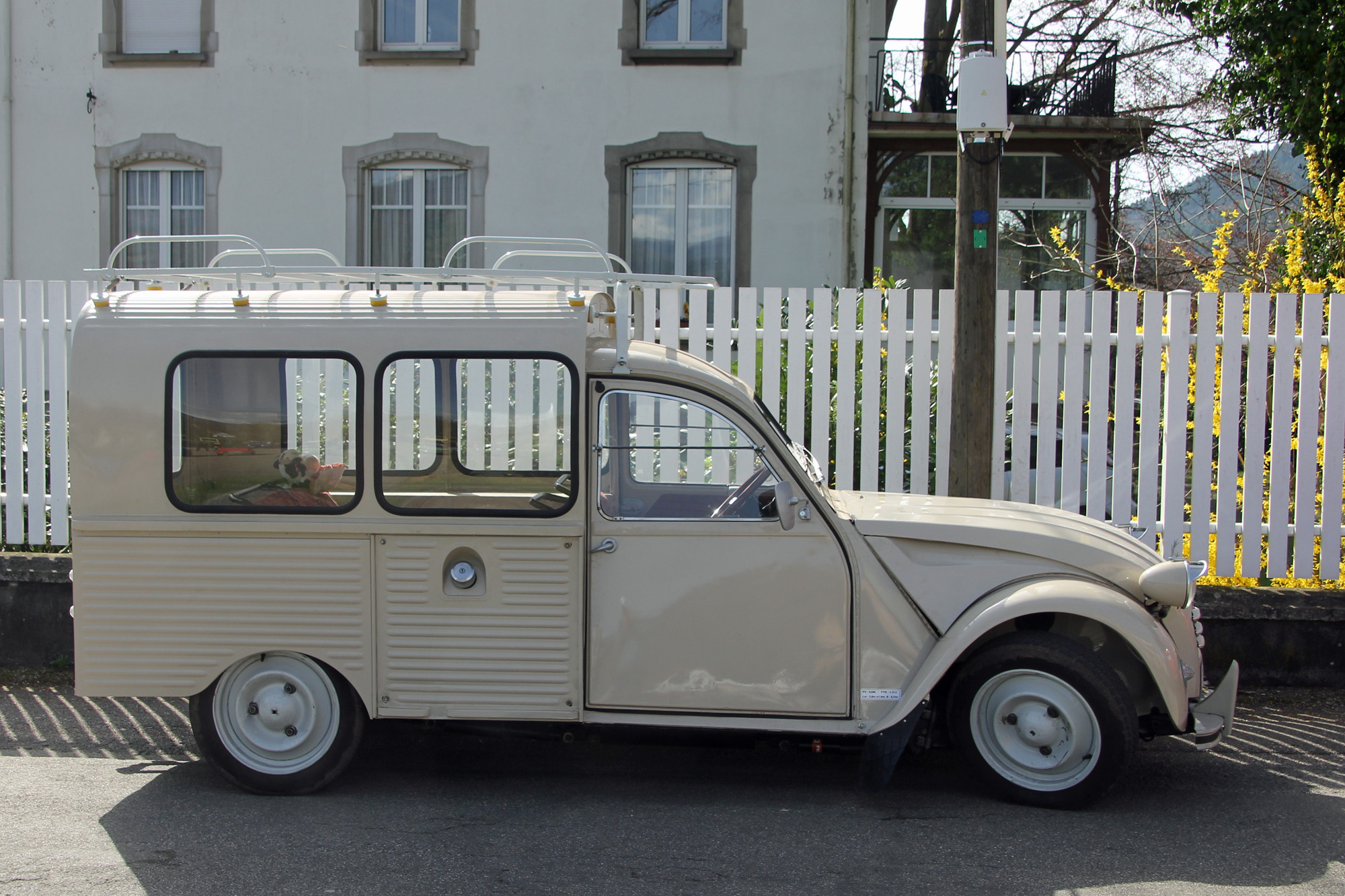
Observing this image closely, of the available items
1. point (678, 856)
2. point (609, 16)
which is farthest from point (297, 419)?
point (609, 16)

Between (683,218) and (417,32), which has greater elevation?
(417,32)

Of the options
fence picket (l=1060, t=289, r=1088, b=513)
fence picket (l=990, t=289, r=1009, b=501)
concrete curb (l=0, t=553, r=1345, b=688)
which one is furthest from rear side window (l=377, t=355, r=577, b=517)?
fence picket (l=1060, t=289, r=1088, b=513)

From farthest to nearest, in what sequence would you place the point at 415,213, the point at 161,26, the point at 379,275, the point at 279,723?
1. the point at 415,213
2. the point at 161,26
3. the point at 379,275
4. the point at 279,723

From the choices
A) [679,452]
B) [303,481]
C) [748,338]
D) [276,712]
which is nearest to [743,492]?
[679,452]

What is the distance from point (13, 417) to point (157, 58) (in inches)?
338

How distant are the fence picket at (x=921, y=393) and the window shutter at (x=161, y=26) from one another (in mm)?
11202

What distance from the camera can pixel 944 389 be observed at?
22.9 ft

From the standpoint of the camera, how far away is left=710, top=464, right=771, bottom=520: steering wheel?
452 centimetres

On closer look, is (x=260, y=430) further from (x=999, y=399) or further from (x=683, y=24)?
(x=683, y=24)

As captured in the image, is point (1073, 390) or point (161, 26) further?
point (161, 26)

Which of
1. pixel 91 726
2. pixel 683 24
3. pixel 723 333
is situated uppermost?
pixel 683 24

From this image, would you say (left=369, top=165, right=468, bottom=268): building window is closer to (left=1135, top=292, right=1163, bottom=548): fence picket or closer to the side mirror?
(left=1135, top=292, right=1163, bottom=548): fence picket

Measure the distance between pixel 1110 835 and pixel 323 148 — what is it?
12602 millimetres

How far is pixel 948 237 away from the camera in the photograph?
16172 mm
